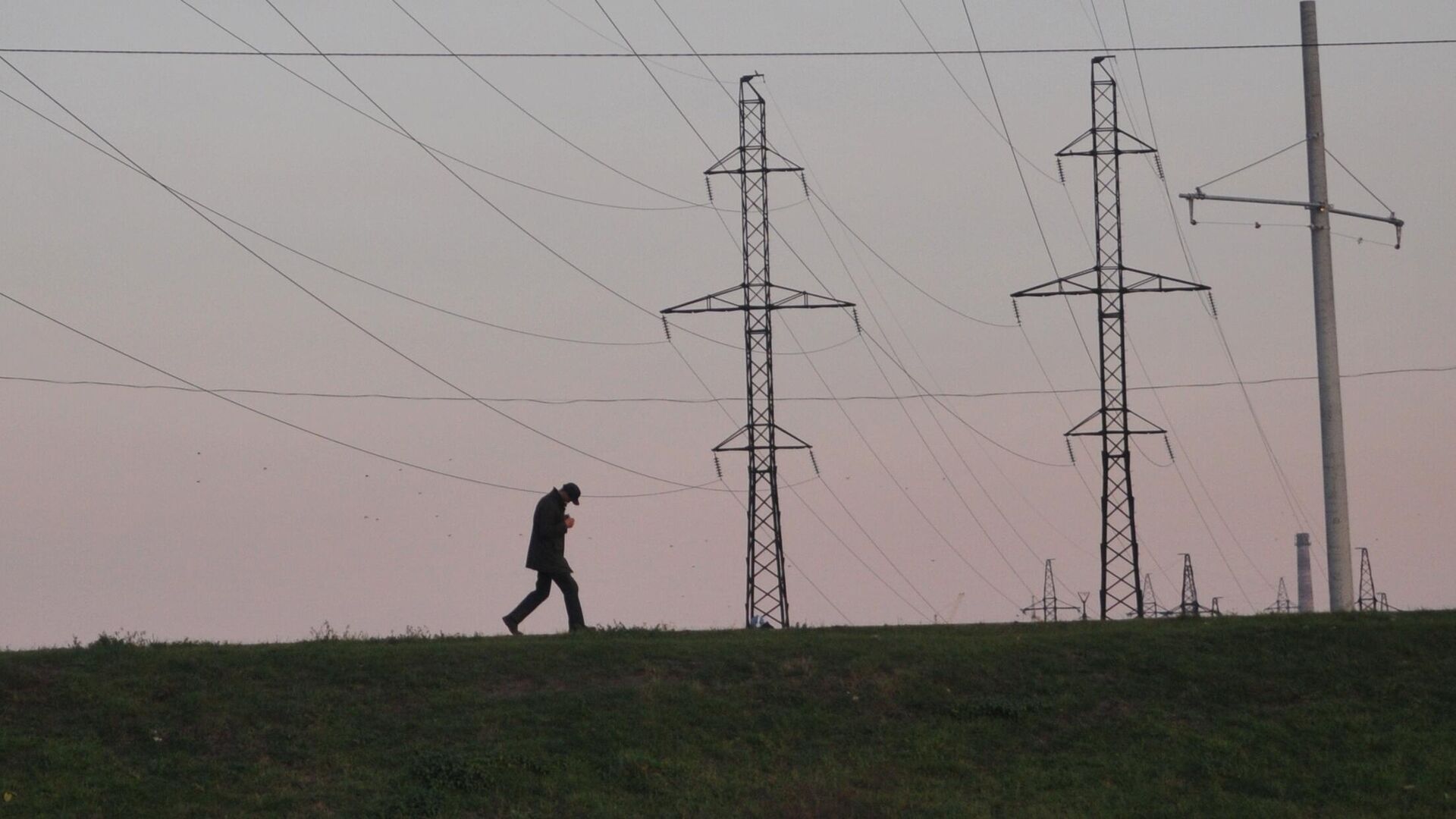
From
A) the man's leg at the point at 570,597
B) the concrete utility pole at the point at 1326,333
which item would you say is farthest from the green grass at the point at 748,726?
the concrete utility pole at the point at 1326,333

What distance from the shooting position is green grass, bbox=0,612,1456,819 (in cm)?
1808

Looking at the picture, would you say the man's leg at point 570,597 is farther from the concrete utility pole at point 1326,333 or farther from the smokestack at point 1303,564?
the smokestack at point 1303,564

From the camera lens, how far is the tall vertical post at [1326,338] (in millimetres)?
31031

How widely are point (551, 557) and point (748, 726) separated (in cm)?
572

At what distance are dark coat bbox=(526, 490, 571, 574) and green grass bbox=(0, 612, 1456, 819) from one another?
1920 mm

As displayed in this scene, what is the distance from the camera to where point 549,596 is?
25234mm

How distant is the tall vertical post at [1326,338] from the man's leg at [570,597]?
1280 cm

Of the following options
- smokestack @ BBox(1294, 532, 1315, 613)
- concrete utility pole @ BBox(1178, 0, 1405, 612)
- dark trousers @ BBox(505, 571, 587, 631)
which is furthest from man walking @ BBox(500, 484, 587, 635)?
smokestack @ BBox(1294, 532, 1315, 613)

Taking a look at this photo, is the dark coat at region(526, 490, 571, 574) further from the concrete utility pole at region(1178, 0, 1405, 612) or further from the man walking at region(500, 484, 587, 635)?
the concrete utility pole at region(1178, 0, 1405, 612)

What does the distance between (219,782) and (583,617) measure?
7.48 meters

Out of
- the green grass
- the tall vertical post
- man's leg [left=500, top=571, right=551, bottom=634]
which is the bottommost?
the green grass

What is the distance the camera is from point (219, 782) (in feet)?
59.2

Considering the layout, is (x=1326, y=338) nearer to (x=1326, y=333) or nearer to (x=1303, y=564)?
(x=1326, y=333)

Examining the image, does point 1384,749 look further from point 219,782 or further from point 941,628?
point 219,782
